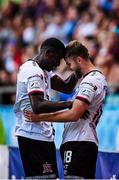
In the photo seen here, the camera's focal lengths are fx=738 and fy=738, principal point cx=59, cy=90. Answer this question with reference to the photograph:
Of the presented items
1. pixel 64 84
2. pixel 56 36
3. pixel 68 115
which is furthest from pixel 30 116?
pixel 56 36

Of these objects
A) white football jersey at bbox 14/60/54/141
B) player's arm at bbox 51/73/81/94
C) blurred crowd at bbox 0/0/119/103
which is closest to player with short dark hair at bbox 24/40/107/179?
white football jersey at bbox 14/60/54/141

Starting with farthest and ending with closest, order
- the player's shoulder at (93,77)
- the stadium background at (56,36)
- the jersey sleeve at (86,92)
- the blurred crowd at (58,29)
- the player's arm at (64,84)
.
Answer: the blurred crowd at (58,29), the stadium background at (56,36), the player's arm at (64,84), the player's shoulder at (93,77), the jersey sleeve at (86,92)

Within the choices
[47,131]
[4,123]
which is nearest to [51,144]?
[47,131]

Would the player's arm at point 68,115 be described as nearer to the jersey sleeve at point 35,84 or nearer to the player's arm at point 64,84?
the jersey sleeve at point 35,84

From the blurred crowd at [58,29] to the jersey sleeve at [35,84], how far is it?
16.3 ft

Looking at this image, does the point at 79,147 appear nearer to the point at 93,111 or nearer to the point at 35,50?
the point at 93,111

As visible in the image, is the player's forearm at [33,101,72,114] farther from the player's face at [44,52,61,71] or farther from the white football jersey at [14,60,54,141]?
the player's face at [44,52,61,71]

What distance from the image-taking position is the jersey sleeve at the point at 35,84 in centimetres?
816

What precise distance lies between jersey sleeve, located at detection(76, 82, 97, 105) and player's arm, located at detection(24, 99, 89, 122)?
4 cm

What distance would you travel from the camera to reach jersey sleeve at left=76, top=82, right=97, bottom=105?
25.9ft

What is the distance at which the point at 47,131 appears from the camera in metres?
8.48

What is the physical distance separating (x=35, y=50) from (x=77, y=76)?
28.4ft

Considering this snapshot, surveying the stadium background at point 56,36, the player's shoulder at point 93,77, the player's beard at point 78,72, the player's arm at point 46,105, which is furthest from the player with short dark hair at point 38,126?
the stadium background at point 56,36

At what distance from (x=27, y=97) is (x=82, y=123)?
74 cm
